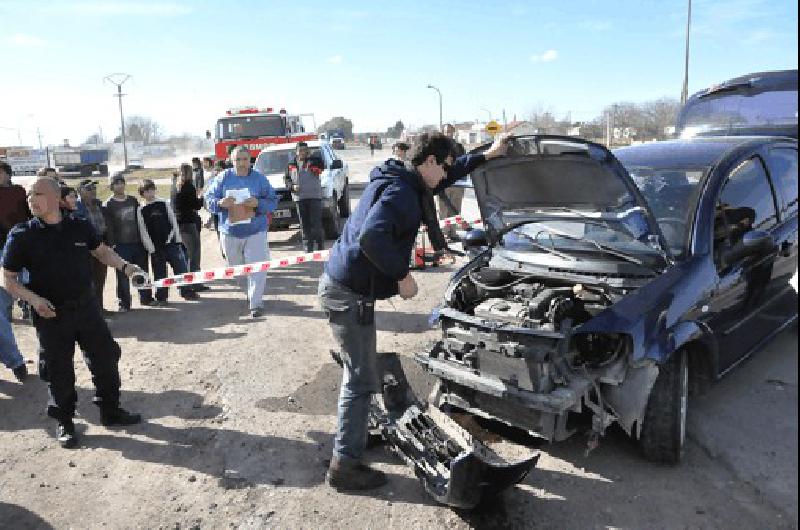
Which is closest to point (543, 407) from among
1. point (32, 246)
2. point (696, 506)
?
point (696, 506)

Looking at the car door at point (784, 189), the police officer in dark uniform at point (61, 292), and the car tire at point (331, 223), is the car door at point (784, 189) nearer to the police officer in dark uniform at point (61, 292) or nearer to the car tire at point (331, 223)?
the police officer in dark uniform at point (61, 292)

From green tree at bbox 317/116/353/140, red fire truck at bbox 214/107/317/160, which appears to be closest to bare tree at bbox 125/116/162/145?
green tree at bbox 317/116/353/140

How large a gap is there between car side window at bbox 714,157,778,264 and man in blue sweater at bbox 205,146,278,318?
4.62 m

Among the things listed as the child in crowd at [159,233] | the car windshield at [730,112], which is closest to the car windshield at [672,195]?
the car windshield at [730,112]

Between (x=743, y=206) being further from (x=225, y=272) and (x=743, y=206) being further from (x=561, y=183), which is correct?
(x=225, y=272)

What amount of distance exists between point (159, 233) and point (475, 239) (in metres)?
4.39

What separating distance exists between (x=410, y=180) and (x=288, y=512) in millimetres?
1980

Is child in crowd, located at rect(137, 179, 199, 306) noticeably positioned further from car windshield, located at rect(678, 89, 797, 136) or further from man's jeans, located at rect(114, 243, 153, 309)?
car windshield, located at rect(678, 89, 797, 136)

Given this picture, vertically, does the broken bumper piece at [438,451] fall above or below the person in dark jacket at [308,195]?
below

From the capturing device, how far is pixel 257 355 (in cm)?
593

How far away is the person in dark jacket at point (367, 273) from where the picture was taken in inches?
129

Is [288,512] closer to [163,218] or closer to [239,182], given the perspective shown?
[239,182]

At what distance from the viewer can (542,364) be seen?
3.37m

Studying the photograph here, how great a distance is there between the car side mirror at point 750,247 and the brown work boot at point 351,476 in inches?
102
